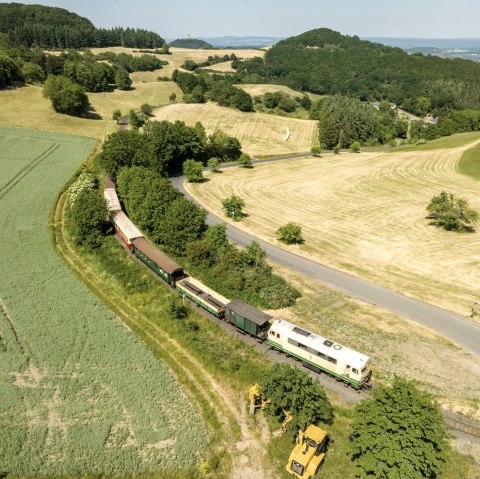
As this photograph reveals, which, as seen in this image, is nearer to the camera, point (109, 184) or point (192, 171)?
point (109, 184)

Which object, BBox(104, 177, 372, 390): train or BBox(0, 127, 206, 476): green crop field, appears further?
BBox(104, 177, 372, 390): train

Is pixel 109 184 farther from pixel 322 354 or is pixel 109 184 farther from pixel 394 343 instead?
pixel 394 343

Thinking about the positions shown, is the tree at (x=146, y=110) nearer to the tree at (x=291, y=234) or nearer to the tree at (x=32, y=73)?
the tree at (x=32, y=73)

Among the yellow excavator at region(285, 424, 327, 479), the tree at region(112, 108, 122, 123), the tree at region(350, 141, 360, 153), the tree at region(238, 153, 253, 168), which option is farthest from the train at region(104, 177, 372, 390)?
the tree at region(350, 141, 360, 153)

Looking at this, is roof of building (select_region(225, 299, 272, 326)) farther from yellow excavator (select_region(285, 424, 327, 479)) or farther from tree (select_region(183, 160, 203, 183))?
tree (select_region(183, 160, 203, 183))

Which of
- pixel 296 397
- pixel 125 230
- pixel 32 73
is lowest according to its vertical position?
pixel 296 397

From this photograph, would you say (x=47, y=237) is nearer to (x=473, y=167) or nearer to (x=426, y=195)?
(x=426, y=195)

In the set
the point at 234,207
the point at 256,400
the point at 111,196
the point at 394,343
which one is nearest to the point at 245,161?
the point at 234,207

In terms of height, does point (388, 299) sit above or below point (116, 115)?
below

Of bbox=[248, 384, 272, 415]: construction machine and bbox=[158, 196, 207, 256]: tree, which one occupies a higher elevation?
bbox=[158, 196, 207, 256]: tree

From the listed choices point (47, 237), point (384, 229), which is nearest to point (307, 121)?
point (384, 229)
